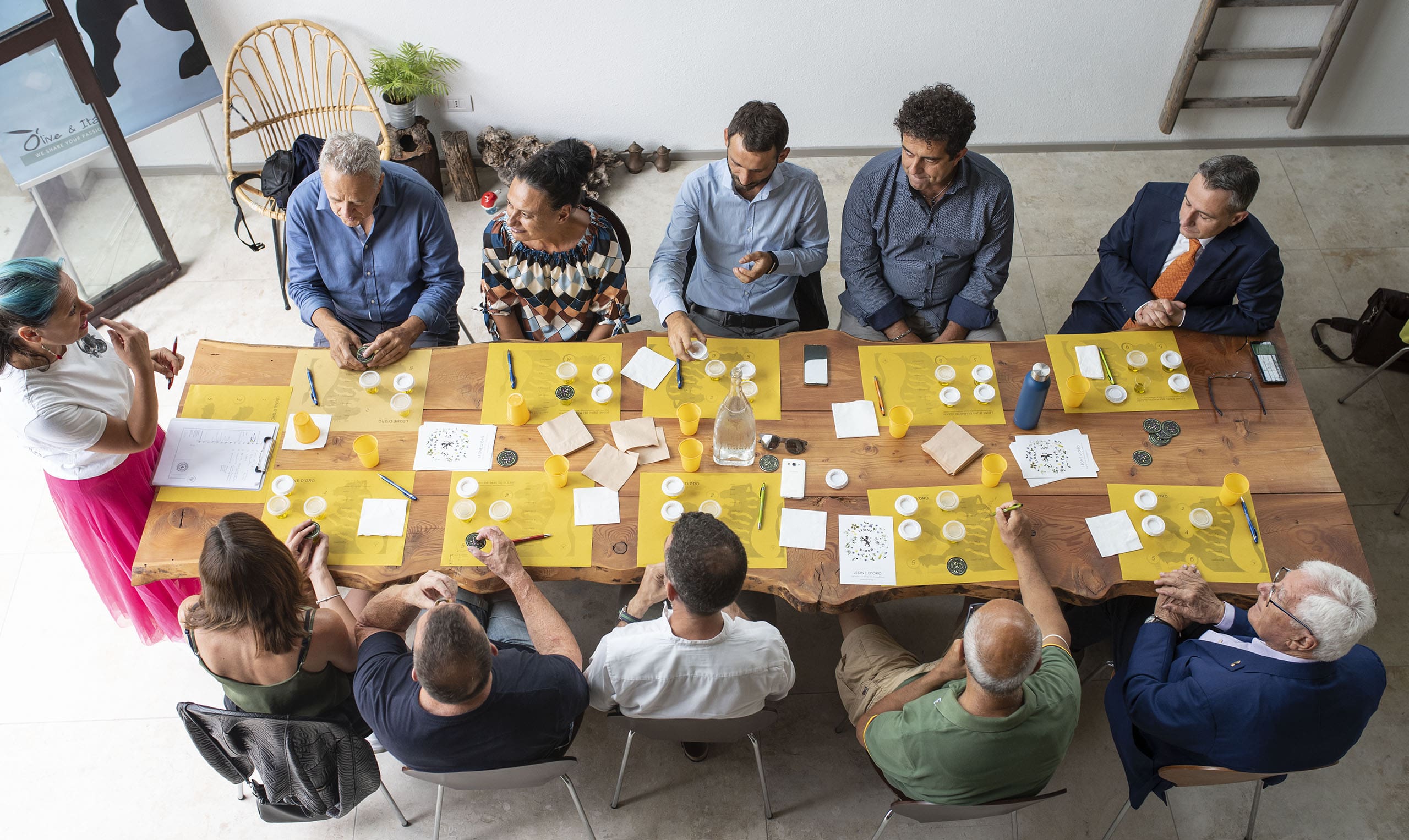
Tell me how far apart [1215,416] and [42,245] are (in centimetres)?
531

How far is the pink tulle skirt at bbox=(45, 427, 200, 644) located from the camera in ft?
10.1

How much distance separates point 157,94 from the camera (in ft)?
15.5

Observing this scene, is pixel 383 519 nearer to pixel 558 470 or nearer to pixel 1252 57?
pixel 558 470

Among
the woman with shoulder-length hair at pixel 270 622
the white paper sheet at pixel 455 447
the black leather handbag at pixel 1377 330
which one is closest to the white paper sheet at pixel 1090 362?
the black leather handbag at pixel 1377 330

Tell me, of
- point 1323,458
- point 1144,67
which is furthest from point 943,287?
point 1144,67

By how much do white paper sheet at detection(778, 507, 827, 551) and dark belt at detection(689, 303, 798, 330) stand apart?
127cm

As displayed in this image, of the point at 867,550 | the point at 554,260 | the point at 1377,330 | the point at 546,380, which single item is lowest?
the point at 1377,330

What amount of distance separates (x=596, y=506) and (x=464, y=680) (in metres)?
0.71

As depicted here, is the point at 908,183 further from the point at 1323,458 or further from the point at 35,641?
Result: the point at 35,641

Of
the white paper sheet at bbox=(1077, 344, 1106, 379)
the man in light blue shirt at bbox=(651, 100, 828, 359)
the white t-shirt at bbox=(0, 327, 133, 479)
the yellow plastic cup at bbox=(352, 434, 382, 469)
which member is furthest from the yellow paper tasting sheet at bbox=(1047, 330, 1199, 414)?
the white t-shirt at bbox=(0, 327, 133, 479)

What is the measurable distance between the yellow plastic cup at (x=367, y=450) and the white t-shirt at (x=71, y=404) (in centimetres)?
77

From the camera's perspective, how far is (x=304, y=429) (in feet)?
9.95

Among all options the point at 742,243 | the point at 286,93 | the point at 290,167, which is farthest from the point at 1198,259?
the point at 286,93

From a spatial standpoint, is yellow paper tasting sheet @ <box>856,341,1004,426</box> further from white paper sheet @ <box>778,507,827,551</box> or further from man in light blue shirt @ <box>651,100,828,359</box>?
man in light blue shirt @ <box>651,100,828,359</box>
